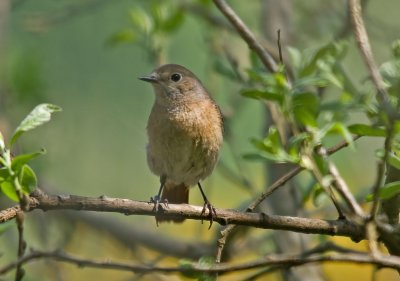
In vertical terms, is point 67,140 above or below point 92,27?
below

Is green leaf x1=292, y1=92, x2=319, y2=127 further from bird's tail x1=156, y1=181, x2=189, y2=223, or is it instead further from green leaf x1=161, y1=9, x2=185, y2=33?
bird's tail x1=156, y1=181, x2=189, y2=223

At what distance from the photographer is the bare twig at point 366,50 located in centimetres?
246

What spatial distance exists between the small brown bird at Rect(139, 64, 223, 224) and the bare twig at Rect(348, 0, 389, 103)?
2.49 metres

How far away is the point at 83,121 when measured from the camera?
8.29 meters

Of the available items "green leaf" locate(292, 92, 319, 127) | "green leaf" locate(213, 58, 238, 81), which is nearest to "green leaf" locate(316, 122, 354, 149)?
"green leaf" locate(292, 92, 319, 127)

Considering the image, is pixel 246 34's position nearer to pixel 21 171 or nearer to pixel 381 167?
pixel 21 171

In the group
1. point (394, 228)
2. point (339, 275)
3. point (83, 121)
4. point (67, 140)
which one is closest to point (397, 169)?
point (394, 228)

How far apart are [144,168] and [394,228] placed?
607cm

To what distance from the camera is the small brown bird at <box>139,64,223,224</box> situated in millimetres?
5238

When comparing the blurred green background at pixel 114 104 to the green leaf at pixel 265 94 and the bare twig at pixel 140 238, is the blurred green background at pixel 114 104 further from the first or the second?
the green leaf at pixel 265 94

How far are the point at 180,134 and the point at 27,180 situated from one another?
241 cm

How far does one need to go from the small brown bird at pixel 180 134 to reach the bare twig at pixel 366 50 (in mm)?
2488

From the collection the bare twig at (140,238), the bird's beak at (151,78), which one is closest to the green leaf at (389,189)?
the bare twig at (140,238)

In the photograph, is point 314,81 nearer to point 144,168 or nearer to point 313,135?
point 313,135
